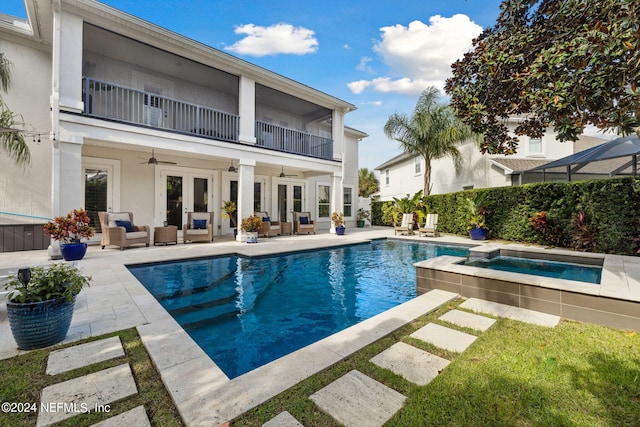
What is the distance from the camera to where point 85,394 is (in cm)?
197

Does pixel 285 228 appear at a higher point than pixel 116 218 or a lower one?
lower

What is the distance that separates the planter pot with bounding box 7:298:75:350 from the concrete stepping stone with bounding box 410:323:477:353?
136 inches

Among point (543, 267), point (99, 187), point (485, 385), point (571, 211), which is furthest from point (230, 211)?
point (571, 211)

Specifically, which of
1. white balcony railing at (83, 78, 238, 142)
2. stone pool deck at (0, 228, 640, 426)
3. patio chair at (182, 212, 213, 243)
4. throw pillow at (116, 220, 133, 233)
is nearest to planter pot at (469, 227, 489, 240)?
stone pool deck at (0, 228, 640, 426)

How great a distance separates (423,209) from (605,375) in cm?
1338

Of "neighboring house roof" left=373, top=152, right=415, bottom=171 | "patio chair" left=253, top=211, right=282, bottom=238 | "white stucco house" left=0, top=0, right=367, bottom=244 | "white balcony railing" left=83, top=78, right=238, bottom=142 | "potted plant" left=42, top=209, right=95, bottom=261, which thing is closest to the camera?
"potted plant" left=42, top=209, right=95, bottom=261

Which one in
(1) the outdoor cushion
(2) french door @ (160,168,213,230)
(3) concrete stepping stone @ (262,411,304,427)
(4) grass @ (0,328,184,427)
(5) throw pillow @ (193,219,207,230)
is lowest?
(4) grass @ (0,328,184,427)

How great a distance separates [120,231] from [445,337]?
9.27 meters

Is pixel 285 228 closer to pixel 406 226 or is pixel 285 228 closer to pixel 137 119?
pixel 406 226

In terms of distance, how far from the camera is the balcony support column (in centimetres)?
1056

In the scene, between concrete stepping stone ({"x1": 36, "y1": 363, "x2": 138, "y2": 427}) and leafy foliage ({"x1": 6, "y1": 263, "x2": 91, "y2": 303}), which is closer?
concrete stepping stone ({"x1": 36, "y1": 363, "x2": 138, "y2": 427})

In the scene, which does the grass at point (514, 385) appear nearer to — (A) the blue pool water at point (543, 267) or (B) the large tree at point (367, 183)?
(A) the blue pool water at point (543, 267)

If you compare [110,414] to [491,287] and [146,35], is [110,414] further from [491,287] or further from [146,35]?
[146,35]

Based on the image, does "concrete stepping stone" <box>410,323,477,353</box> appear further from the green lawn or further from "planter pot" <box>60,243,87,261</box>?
"planter pot" <box>60,243,87,261</box>
